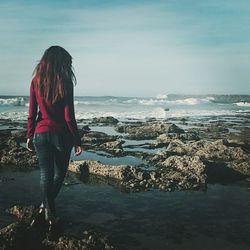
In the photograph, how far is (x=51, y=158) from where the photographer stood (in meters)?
5.13

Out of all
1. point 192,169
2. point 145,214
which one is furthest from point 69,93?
point 192,169

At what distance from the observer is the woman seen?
5.02 m

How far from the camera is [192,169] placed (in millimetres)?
8781

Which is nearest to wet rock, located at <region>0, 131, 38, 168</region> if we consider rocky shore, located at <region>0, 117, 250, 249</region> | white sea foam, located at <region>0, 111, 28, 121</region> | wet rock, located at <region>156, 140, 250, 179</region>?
rocky shore, located at <region>0, 117, 250, 249</region>

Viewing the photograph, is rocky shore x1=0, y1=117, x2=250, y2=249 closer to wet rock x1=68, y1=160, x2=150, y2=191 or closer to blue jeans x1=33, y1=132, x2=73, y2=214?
wet rock x1=68, y1=160, x2=150, y2=191

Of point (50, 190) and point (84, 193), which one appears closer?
point (50, 190)

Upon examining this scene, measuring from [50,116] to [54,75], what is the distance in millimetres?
551

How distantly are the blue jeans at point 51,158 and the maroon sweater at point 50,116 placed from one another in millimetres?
81

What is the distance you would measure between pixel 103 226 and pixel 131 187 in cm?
234

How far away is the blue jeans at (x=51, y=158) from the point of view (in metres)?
5.01

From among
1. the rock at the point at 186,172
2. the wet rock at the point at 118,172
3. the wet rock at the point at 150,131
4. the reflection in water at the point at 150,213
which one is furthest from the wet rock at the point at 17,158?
the wet rock at the point at 150,131

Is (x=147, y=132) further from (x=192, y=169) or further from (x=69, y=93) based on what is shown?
(x=69, y=93)

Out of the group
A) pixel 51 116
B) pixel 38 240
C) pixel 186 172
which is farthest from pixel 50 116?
pixel 186 172

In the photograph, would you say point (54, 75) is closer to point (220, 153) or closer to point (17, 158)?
point (17, 158)
